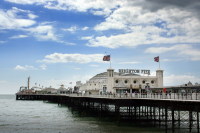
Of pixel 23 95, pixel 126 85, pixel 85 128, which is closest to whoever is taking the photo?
pixel 85 128

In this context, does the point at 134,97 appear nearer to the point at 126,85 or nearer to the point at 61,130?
the point at 61,130

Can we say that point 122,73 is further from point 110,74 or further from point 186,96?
point 186,96

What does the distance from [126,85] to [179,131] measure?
4045 cm

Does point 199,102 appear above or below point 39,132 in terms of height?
above

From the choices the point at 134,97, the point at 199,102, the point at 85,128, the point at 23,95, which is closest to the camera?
the point at 199,102

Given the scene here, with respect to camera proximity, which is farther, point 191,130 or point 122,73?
point 122,73

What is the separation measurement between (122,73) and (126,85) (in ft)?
12.9

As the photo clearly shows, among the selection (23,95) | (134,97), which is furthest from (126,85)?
(23,95)

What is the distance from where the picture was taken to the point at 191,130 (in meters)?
42.2

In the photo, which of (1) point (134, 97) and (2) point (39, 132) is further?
(1) point (134, 97)

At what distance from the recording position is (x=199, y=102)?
31.3 meters

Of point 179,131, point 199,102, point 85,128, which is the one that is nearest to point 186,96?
point 199,102

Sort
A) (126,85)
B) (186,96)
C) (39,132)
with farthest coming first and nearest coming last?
1. (126,85)
2. (39,132)
3. (186,96)

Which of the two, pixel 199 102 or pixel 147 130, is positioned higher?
pixel 199 102
